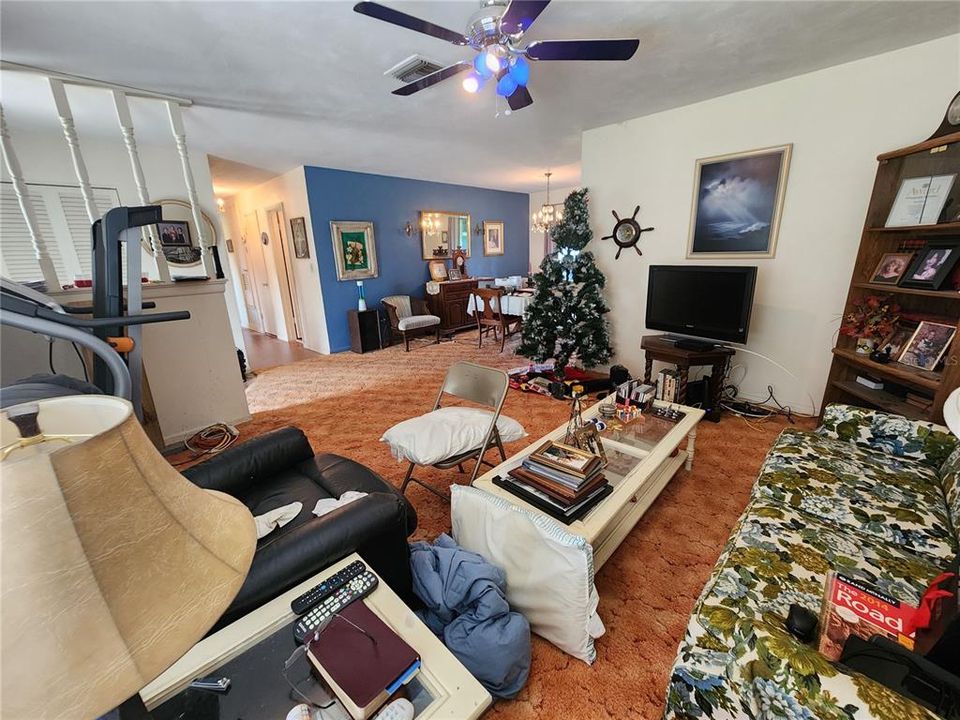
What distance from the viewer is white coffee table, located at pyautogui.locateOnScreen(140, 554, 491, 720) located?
75cm

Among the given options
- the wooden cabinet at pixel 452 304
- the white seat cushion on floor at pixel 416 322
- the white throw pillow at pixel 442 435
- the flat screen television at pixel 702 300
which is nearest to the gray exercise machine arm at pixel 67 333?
the white throw pillow at pixel 442 435

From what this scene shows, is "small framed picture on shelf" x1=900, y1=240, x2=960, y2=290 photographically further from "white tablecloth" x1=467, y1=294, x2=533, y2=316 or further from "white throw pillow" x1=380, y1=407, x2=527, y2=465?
"white tablecloth" x1=467, y1=294, x2=533, y2=316

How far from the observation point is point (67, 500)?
36 centimetres

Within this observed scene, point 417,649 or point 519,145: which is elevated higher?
point 519,145

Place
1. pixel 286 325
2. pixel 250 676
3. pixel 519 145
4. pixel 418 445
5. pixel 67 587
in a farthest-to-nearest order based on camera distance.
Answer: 1. pixel 286 325
2. pixel 519 145
3. pixel 418 445
4. pixel 250 676
5. pixel 67 587

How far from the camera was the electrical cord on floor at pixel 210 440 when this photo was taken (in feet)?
9.38

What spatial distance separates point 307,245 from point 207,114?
2148mm

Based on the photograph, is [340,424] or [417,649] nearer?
[417,649]

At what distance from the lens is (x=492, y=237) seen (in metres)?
7.38

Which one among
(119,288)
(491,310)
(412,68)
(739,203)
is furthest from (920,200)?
(119,288)

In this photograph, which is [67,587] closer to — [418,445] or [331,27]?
[418,445]

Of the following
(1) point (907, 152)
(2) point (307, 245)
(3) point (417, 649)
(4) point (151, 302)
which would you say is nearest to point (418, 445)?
(3) point (417, 649)

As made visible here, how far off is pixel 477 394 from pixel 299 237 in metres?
4.42

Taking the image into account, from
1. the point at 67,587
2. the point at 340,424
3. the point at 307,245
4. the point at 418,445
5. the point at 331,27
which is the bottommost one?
the point at 340,424
